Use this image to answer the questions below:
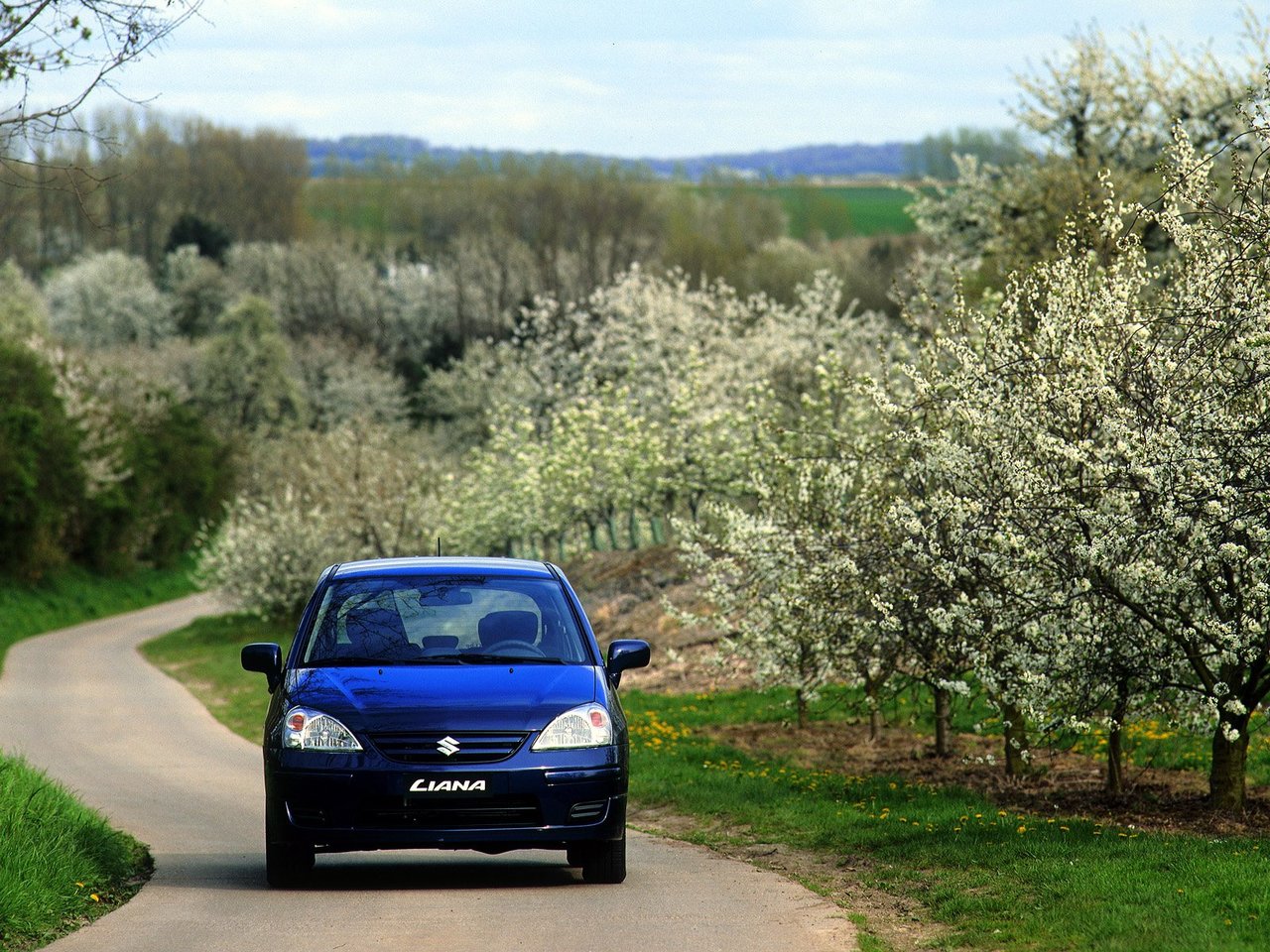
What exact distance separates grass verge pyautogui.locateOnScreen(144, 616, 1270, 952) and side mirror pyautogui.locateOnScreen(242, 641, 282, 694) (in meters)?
3.44

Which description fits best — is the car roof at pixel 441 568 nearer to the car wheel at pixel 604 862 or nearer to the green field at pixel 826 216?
the car wheel at pixel 604 862

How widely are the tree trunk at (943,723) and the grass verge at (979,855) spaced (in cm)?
128

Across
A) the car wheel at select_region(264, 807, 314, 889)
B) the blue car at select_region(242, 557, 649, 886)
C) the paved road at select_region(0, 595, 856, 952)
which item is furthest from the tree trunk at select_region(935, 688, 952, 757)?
the car wheel at select_region(264, 807, 314, 889)

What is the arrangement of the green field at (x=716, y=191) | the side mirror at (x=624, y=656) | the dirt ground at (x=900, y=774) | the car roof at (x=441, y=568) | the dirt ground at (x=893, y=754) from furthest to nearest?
the green field at (x=716, y=191), the dirt ground at (x=893, y=754), the car roof at (x=441, y=568), the dirt ground at (x=900, y=774), the side mirror at (x=624, y=656)

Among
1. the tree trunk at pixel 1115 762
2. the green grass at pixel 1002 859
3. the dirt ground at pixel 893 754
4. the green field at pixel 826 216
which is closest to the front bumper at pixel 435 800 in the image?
the green grass at pixel 1002 859

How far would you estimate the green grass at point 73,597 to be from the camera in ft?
145

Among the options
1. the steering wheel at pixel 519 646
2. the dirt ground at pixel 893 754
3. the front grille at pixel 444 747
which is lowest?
the dirt ground at pixel 893 754

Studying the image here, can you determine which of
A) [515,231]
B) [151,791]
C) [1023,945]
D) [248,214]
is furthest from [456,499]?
[248,214]

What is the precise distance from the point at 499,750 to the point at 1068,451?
4.15 m

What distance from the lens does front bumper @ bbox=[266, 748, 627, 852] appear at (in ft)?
29.4

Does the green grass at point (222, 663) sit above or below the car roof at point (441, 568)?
below

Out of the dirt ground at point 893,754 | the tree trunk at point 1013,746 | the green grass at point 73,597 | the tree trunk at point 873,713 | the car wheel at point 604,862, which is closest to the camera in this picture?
the car wheel at point 604,862

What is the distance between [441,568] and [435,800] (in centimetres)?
184

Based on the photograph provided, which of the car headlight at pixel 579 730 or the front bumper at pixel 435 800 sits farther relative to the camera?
the car headlight at pixel 579 730
